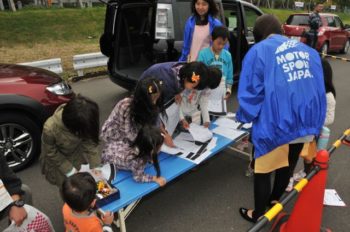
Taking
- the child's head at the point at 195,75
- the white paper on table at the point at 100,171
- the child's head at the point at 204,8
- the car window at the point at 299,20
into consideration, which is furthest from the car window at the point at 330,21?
the white paper on table at the point at 100,171

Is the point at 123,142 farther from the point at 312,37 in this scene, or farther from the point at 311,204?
the point at 312,37

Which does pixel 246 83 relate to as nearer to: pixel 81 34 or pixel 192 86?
pixel 192 86

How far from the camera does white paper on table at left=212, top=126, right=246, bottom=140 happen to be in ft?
11.7

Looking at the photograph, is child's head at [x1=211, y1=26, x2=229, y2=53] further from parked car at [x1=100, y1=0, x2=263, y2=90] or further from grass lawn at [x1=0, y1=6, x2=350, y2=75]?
grass lawn at [x1=0, y1=6, x2=350, y2=75]

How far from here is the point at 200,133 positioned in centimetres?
341

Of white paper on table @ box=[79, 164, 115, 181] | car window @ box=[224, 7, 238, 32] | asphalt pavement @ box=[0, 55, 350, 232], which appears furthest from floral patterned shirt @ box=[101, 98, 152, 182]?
car window @ box=[224, 7, 238, 32]

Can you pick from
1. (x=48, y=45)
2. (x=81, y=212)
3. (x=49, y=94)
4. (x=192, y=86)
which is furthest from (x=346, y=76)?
(x=48, y=45)

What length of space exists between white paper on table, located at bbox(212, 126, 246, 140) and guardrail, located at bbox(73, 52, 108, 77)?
4.61 meters

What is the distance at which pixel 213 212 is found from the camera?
121 inches

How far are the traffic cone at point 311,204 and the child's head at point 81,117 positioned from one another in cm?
162

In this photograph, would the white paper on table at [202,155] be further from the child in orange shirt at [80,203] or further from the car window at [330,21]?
the car window at [330,21]

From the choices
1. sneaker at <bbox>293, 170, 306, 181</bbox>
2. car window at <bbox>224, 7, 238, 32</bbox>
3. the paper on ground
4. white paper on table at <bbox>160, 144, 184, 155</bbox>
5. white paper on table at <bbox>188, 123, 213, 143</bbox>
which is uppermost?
car window at <bbox>224, 7, 238, 32</bbox>

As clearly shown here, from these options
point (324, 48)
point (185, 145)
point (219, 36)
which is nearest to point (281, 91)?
point (185, 145)

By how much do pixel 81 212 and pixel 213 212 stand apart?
A: 4.67 ft
